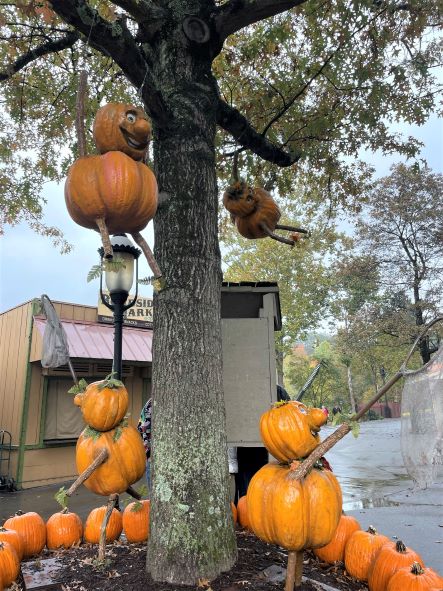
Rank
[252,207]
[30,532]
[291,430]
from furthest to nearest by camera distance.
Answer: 1. [252,207]
2. [30,532]
3. [291,430]

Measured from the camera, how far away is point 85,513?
21.9 feet

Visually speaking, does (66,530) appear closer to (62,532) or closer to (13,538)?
(62,532)

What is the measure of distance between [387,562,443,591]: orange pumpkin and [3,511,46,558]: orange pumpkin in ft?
8.16

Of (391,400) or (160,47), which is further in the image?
(391,400)

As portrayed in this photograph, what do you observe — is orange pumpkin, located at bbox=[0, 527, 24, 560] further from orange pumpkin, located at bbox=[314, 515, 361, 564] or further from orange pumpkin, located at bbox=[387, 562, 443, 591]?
orange pumpkin, located at bbox=[387, 562, 443, 591]

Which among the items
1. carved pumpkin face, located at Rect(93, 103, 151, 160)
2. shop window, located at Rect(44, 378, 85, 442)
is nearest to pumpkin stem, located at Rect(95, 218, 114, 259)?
carved pumpkin face, located at Rect(93, 103, 151, 160)

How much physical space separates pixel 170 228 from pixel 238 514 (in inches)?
89.6

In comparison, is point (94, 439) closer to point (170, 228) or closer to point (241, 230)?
point (170, 228)

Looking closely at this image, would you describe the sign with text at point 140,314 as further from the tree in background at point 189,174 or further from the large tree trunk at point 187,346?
the large tree trunk at point 187,346

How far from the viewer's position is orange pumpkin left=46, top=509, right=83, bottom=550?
3346 mm

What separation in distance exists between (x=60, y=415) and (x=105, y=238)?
8858 millimetres

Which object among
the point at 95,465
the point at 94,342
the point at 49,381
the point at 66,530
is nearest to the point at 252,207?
the point at 95,465

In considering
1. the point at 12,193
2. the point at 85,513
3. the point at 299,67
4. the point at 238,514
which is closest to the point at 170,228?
the point at 238,514

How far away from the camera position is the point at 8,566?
253cm
